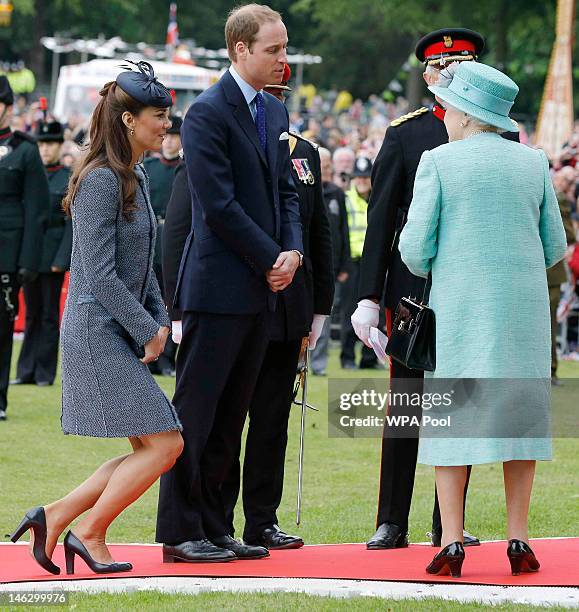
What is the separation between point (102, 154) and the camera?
20.5ft

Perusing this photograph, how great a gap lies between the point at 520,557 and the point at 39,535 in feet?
6.17

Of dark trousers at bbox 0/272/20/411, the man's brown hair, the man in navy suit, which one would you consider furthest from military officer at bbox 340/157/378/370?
the man's brown hair

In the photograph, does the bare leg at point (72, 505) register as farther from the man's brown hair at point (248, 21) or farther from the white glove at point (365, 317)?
the man's brown hair at point (248, 21)

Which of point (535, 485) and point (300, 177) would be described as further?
point (535, 485)

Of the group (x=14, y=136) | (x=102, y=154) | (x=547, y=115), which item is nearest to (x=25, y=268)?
(x=14, y=136)

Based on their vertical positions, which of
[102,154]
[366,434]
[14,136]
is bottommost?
[366,434]

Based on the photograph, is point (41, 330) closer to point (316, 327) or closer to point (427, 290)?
point (316, 327)

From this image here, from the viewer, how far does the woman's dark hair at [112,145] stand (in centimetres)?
620

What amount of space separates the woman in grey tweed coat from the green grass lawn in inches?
22.5

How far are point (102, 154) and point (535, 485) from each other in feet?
14.0

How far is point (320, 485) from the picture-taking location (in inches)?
376

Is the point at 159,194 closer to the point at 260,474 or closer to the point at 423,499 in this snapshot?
the point at 423,499

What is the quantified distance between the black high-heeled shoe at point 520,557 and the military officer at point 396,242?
0.89 metres

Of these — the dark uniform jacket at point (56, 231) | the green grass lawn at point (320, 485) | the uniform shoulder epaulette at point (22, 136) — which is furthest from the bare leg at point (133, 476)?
the dark uniform jacket at point (56, 231)
